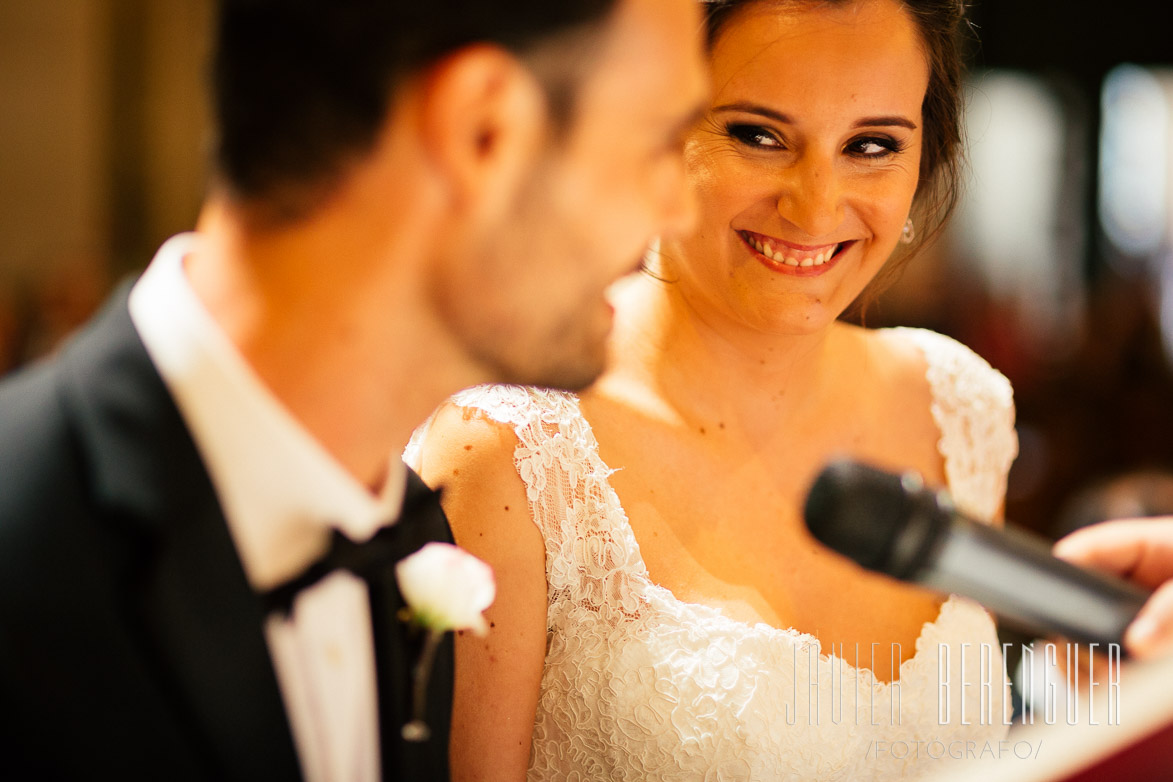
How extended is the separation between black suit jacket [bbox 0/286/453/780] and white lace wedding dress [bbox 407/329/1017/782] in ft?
2.49

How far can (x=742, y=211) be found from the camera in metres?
1.86

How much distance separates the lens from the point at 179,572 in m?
1.01

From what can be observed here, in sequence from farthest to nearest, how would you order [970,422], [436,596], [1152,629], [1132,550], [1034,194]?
[1034,194], [970,422], [1132,550], [436,596], [1152,629]

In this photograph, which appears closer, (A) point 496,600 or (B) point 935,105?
(A) point 496,600

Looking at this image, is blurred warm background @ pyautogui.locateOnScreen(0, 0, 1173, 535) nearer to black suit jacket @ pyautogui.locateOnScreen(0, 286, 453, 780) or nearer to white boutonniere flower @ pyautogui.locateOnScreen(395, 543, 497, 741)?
white boutonniere flower @ pyautogui.locateOnScreen(395, 543, 497, 741)

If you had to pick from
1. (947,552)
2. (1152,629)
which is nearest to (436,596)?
(947,552)

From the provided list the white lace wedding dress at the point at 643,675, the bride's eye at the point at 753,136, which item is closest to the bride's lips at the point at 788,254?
the bride's eye at the point at 753,136

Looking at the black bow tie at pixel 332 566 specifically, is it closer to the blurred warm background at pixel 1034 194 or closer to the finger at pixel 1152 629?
the finger at pixel 1152 629

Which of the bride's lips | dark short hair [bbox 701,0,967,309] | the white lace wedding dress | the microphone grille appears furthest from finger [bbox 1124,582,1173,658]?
dark short hair [bbox 701,0,967,309]

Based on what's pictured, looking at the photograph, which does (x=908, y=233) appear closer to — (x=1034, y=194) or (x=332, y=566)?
(x=332, y=566)

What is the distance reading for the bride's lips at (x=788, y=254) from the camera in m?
1.87

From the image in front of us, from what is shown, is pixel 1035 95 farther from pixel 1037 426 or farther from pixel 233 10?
pixel 233 10

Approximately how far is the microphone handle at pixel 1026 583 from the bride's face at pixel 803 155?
872 mm

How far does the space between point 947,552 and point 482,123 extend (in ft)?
1.99
